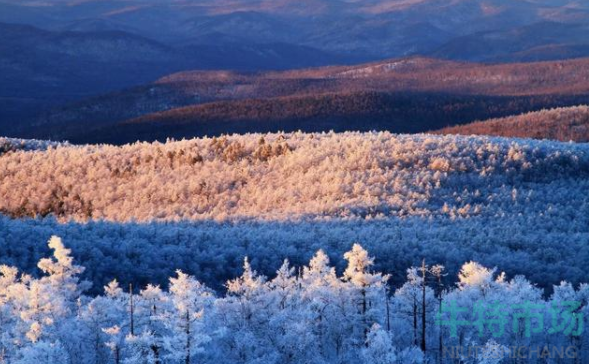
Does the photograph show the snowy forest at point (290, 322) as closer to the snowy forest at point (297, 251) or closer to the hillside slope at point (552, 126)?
the snowy forest at point (297, 251)

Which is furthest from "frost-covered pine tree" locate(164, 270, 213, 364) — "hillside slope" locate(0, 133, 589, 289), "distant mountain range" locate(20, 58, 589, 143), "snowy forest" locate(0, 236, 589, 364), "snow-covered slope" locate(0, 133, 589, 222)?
"distant mountain range" locate(20, 58, 589, 143)

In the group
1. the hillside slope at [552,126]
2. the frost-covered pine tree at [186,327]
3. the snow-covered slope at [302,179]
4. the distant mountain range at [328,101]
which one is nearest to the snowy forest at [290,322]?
the frost-covered pine tree at [186,327]

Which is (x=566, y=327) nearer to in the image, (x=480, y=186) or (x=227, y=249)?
(x=227, y=249)

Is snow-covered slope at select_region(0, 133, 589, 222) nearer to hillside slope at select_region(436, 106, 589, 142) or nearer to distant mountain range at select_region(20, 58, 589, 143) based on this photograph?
hillside slope at select_region(436, 106, 589, 142)

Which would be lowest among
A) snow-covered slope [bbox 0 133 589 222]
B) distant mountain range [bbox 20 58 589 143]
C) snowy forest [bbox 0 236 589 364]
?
snowy forest [bbox 0 236 589 364]

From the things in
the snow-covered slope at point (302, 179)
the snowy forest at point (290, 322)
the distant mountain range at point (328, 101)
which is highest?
the distant mountain range at point (328, 101)

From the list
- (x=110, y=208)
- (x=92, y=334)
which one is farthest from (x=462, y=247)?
(x=110, y=208)
